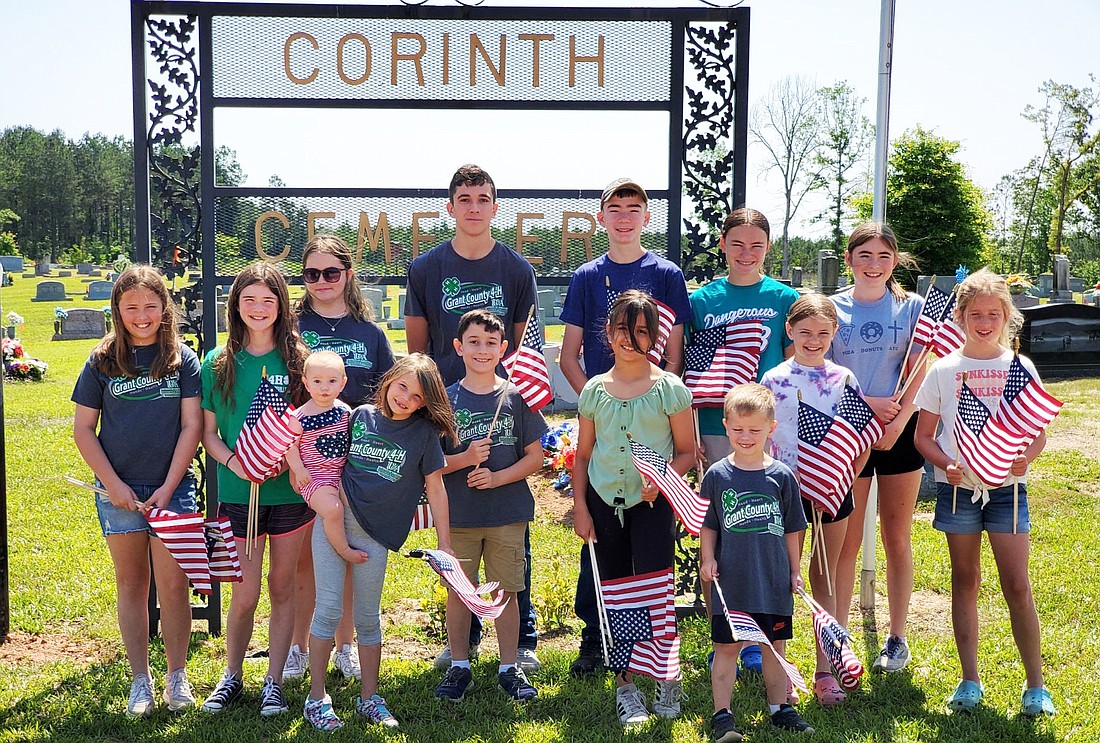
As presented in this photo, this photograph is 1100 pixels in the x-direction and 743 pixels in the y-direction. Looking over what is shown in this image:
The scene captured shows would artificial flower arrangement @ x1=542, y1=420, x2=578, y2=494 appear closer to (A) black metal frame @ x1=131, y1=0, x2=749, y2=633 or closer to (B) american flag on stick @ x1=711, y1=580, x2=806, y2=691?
(A) black metal frame @ x1=131, y1=0, x2=749, y2=633

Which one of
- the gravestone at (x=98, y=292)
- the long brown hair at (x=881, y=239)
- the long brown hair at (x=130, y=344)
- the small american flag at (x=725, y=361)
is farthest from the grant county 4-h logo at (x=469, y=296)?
the gravestone at (x=98, y=292)

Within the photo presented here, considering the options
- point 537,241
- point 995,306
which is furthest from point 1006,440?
point 537,241

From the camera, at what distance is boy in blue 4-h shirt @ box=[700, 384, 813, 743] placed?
353cm

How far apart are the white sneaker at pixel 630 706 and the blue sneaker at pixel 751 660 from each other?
64 cm

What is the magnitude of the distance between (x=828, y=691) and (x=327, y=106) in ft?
12.8

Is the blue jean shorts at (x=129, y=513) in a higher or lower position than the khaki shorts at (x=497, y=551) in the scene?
higher

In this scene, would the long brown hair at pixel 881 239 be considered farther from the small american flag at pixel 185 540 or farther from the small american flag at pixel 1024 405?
the small american flag at pixel 185 540

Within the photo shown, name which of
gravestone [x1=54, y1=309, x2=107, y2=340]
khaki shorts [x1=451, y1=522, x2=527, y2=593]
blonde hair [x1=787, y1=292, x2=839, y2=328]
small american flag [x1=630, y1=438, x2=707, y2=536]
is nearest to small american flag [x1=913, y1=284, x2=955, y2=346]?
blonde hair [x1=787, y1=292, x2=839, y2=328]

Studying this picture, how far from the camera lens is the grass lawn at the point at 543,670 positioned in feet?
12.2

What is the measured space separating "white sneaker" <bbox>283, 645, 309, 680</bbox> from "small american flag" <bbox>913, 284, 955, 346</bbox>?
10.5 ft

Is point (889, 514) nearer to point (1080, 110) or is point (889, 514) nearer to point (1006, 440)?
point (1006, 440)

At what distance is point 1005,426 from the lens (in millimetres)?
3693

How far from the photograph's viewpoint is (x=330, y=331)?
A: 4.08 metres

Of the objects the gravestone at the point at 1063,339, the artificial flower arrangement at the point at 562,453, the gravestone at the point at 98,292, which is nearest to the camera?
the artificial flower arrangement at the point at 562,453
